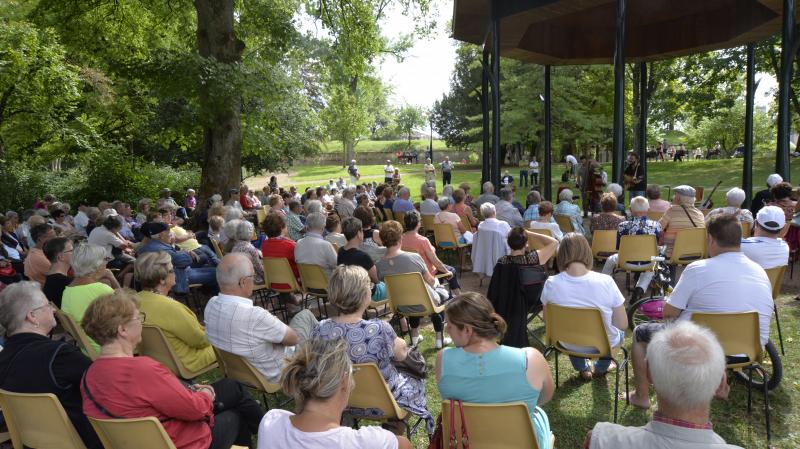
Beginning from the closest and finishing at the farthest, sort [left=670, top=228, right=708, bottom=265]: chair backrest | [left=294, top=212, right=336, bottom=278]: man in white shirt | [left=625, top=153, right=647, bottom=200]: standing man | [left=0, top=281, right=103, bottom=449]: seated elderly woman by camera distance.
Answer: [left=0, top=281, right=103, bottom=449]: seated elderly woman, [left=294, top=212, right=336, bottom=278]: man in white shirt, [left=670, top=228, right=708, bottom=265]: chair backrest, [left=625, top=153, right=647, bottom=200]: standing man

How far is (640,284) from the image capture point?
6.58 m

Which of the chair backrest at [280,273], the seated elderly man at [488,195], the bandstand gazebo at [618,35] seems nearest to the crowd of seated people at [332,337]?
the chair backrest at [280,273]

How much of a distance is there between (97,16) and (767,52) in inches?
994

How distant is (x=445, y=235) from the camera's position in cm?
888

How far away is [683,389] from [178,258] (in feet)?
20.4

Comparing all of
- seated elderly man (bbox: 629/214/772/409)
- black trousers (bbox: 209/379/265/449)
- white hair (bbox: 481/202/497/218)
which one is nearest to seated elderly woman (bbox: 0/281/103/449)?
black trousers (bbox: 209/379/265/449)

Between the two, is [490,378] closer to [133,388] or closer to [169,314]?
[133,388]

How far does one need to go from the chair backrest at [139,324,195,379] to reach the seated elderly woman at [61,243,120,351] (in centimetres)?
73

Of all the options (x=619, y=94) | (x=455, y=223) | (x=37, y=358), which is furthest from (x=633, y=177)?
(x=37, y=358)

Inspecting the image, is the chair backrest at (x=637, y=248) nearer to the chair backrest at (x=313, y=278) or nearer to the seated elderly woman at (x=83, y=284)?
the chair backrest at (x=313, y=278)

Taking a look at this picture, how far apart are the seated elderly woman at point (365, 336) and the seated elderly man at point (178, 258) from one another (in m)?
4.10

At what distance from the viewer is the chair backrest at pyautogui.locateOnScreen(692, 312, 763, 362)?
12.1 feet

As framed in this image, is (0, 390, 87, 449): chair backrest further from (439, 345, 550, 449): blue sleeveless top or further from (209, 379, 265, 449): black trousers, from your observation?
(439, 345, 550, 449): blue sleeveless top

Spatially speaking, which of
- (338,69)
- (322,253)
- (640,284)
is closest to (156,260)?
(322,253)
